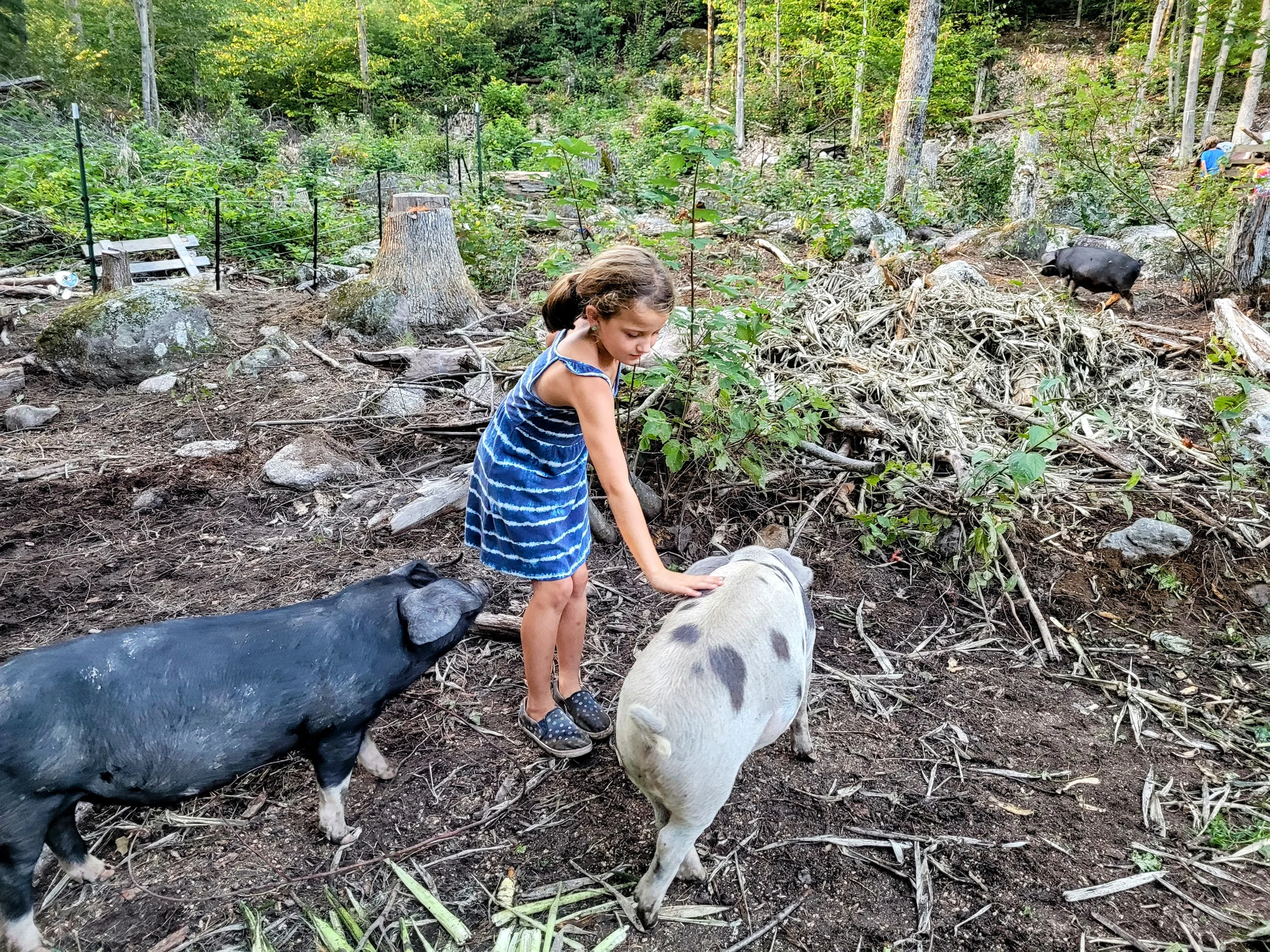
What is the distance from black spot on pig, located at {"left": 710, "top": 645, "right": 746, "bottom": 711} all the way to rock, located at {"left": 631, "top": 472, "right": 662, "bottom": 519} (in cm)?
214

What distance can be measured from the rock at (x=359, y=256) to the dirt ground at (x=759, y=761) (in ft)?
19.6

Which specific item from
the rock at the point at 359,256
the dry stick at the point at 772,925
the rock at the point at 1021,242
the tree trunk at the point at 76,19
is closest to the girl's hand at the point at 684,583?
the dry stick at the point at 772,925

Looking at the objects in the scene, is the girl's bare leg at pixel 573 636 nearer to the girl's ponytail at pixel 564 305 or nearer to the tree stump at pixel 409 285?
the girl's ponytail at pixel 564 305

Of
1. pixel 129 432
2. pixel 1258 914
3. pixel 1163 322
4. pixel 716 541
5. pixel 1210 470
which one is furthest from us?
pixel 1163 322

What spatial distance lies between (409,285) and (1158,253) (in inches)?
350

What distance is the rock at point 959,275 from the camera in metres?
6.54

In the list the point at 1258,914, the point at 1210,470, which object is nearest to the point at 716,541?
the point at 1258,914

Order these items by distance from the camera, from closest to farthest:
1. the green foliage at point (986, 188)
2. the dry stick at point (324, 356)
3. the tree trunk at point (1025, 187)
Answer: the dry stick at point (324, 356), the tree trunk at point (1025, 187), the green foliage at point (986, 188)

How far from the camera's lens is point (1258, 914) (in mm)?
2184

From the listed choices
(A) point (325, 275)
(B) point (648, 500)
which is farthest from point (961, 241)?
(A) point (325, 275)

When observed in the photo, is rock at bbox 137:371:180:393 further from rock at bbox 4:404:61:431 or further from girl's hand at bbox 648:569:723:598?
girl's hand at bbox 648:569:723:598

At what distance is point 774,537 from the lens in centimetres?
405

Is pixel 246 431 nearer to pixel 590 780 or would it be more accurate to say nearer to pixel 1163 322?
pixel 590 780

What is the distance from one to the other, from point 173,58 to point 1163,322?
3469 centimetres
